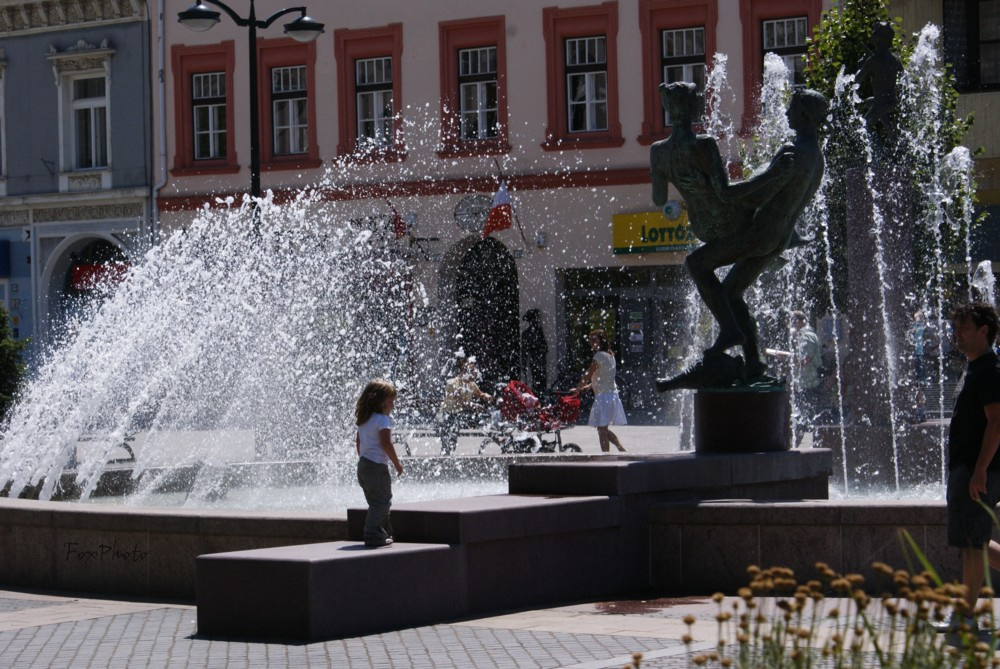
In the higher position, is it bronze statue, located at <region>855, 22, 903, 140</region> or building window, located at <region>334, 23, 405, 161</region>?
building window, located at <region>334, 23, 405, 161</region>

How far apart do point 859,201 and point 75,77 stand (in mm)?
25089

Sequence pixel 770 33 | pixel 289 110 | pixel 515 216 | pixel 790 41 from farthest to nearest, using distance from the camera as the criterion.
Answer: pixel 289 110
pixel 515 216
pixel 770 33
pixel 790 41

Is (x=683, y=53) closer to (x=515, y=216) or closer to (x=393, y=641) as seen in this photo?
(x=515, y=216)

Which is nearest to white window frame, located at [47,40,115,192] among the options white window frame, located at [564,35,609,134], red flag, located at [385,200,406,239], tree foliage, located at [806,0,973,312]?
red flag, located at [385,200,406,239]

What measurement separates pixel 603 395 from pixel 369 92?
53.8 ft

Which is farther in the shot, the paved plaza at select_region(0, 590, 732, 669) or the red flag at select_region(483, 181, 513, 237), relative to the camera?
the red flag at select_region(483, 181, 513, 237)

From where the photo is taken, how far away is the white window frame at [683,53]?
32.2 m

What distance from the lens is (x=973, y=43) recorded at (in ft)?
98.6

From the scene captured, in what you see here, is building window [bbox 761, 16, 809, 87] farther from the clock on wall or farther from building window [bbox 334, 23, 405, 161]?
building window [bbox 334, 23, 405, 161]

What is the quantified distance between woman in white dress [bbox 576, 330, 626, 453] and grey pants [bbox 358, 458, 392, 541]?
10005 millimetres

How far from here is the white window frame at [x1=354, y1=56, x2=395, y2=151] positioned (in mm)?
34594

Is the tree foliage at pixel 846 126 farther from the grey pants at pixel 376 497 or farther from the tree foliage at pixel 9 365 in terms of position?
the grey pants at pixel 376 497

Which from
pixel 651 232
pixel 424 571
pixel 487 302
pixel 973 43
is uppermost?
pixel 973 43

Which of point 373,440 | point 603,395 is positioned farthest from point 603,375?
point 373,440
